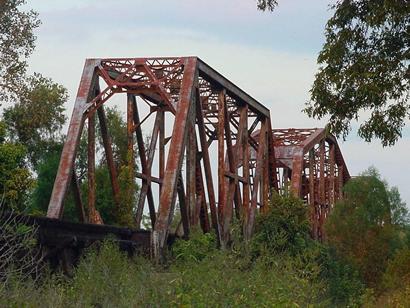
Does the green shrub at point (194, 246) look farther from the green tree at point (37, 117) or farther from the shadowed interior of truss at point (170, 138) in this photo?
the green tree at point (37, 117)

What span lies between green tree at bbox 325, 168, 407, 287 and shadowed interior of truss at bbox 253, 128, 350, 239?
4.94 feet

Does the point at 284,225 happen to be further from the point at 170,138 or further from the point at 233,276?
the point at 233,276

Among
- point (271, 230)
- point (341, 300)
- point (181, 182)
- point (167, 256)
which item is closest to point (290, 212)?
point (271, 230)

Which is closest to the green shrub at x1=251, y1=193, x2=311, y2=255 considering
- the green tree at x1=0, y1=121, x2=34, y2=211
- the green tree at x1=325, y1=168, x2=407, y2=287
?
the green tree at x1=0, y1=121, x2=34, y2=211

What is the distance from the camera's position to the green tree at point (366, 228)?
48.1m

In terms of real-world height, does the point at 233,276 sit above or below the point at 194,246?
below

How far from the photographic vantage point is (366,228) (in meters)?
50.0

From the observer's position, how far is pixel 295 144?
1956 inches

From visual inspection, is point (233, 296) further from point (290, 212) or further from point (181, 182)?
point (290, 212)

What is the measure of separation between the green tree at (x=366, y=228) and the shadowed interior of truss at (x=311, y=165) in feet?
4.94

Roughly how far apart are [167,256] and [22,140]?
961 inches

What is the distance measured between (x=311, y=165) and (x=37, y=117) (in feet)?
49.3

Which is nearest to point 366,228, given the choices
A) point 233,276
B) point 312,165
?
point 312,165

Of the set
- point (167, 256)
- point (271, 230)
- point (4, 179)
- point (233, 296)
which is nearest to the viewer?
point (233, 296)
